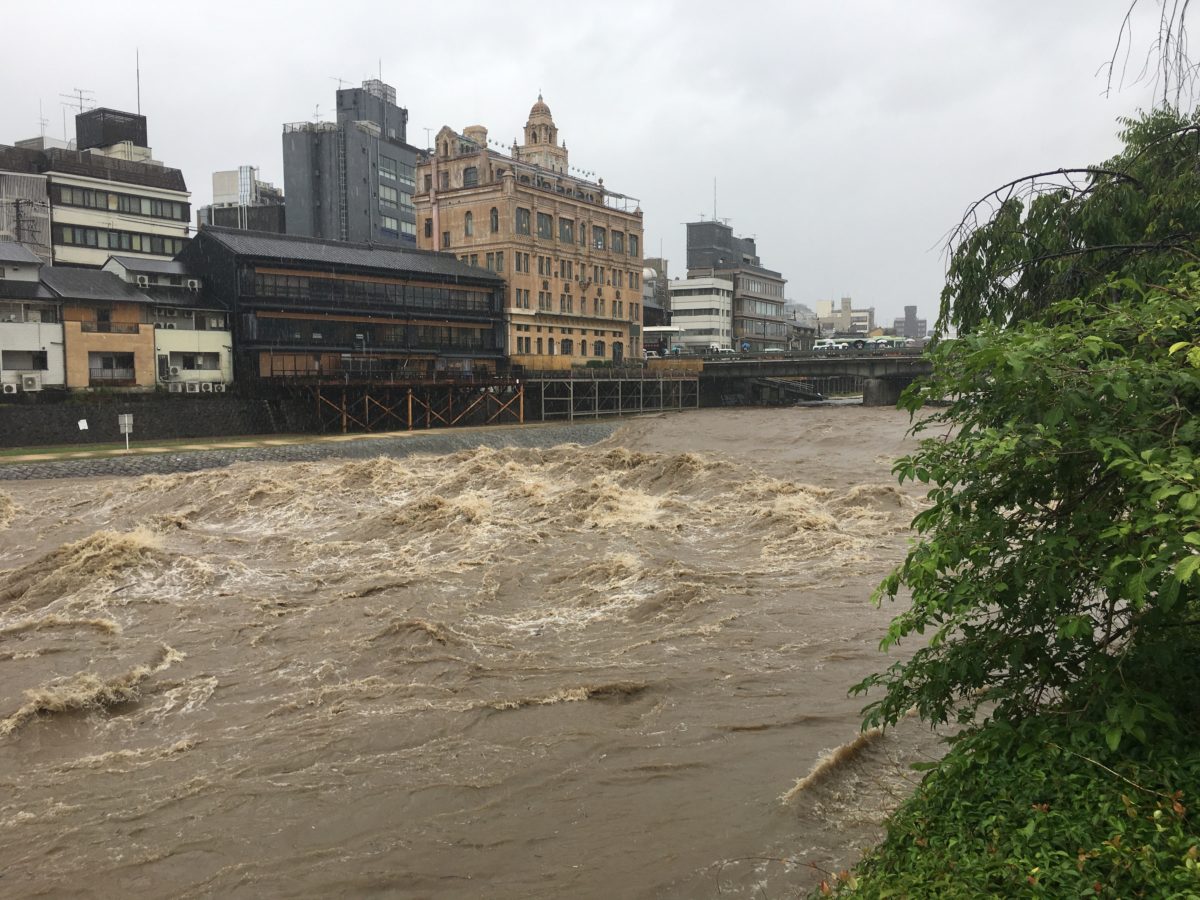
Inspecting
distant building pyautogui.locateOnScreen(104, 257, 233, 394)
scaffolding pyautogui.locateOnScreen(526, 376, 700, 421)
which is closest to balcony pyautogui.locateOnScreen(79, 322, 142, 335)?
distant building pyautogui.locateOnScreen(104, 257, 233, 394)

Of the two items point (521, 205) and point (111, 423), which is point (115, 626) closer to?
A: point (111, 423)

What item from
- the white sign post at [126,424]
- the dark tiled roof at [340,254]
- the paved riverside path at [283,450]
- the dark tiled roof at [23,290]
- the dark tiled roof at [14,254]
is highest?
the dark tiled roof at [340,254]

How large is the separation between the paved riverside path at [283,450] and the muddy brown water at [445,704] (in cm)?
1054

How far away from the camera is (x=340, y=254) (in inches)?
2350

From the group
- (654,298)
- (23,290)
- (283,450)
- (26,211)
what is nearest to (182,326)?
(23,290)

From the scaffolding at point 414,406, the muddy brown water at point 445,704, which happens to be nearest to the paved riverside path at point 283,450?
the scaffolding at point 414,406

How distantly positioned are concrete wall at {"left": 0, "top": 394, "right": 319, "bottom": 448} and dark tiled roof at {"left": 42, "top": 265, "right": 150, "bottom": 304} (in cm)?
603

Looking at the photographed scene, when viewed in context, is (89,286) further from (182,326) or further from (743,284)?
(743,284)

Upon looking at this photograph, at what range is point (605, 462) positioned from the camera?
41.3 m

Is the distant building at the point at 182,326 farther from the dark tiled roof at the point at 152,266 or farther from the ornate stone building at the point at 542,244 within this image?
the ornate stone building at the point at 542,244

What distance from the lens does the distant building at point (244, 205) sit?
285 ft

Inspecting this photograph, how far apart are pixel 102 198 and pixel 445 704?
204ft

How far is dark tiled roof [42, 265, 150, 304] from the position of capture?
4705 cm

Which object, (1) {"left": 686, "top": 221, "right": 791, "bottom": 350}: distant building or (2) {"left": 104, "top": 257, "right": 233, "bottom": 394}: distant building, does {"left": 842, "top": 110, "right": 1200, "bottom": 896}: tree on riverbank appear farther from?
(1) {"left": 686, "top": 221, "right": 791, "bottom": 350}: distant building
